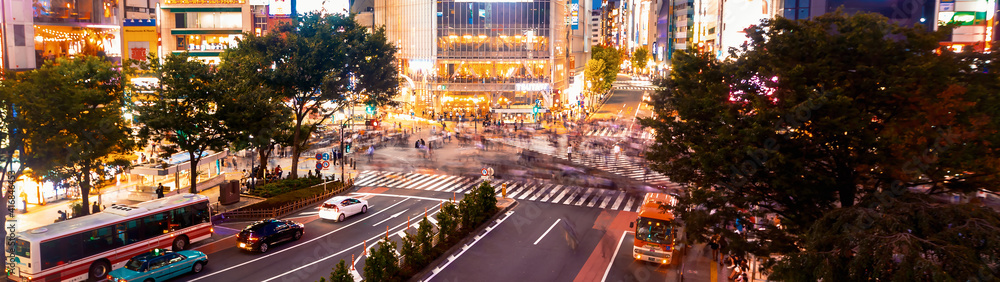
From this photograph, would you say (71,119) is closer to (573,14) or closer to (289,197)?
(289,197)

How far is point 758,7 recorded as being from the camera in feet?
194

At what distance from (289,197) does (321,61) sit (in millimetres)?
8980

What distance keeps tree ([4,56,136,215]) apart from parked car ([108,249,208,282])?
7.68 meters

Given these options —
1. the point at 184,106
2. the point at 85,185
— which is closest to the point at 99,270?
the point at 85,185

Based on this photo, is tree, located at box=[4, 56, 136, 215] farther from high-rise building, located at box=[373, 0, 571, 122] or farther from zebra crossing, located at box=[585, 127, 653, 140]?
high-rise building, located at box=[373, 0, 571, 122]

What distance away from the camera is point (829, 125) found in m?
15.0

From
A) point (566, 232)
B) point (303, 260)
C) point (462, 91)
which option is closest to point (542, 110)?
point (462, 91)

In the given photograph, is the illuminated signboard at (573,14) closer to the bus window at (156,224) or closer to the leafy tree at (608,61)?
the leafy tree at (608,61)

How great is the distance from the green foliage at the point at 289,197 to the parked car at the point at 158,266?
34.0 feet

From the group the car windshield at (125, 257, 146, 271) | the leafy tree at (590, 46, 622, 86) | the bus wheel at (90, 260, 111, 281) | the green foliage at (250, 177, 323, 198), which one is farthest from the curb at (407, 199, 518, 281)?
the leafy tree at (590, 46, 622, 86)

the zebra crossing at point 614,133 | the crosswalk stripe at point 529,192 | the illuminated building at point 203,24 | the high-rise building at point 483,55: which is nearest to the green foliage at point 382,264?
the crosswalk stripe at point 529,192

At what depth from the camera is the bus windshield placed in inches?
910

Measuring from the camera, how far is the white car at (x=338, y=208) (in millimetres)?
30250

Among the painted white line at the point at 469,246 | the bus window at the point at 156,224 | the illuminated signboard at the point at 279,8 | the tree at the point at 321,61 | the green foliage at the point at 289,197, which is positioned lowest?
the painted white line at the point at 469,246
